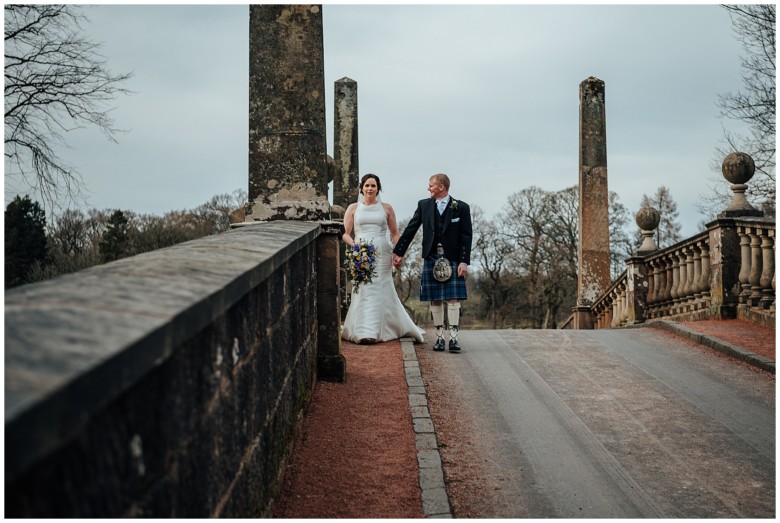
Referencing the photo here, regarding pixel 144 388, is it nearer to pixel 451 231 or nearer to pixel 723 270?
pixel 451 231

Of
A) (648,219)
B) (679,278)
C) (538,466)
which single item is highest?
(648,219)

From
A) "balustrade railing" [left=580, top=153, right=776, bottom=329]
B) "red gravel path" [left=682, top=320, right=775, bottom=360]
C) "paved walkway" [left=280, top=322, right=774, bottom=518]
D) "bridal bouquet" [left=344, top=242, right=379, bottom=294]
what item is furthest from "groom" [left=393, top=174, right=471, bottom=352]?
"balustrade railing" [left=580, top=153, right=776, bottom=329]

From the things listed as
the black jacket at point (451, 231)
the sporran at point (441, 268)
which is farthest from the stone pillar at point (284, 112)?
the sporran at point (441, 268)

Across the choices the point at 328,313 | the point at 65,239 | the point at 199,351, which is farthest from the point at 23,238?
the point at 199,351

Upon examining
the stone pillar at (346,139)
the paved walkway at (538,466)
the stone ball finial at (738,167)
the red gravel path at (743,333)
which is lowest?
the paved walkway at (538,466)

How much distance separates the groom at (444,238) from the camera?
10.9 metres

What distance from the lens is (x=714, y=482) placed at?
5.91 m

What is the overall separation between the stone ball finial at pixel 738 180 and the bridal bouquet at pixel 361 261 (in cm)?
621

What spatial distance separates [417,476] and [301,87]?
4.12 meters

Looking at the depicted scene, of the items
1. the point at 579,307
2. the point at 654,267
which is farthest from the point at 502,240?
the point at 654,267

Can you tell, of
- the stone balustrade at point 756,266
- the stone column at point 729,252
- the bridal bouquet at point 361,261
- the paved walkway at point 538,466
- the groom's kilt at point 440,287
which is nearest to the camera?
the paved walkway at point 538,466

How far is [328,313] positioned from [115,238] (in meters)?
16.5

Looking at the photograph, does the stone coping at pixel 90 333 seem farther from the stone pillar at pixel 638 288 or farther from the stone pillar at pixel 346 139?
the stone pillar at pixel 346 139

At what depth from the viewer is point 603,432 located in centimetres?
720
